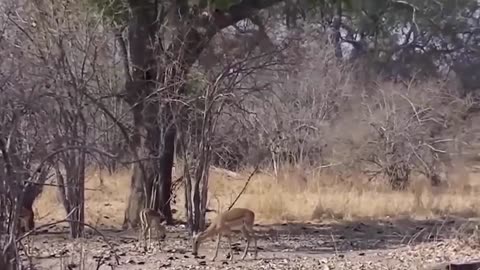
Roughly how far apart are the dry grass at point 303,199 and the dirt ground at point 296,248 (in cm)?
136

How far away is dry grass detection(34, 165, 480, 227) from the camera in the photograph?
1642cm

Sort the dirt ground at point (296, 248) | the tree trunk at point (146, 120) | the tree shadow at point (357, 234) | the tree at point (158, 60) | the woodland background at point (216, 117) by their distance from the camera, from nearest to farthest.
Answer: the dirt ground at point (296, 248) → the woodland background at point (216, 117) → the tree shadow at point (357, 234) → the tree at point (158, 60) → the tree trunk at point (146, 120)

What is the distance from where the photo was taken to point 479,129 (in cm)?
2633

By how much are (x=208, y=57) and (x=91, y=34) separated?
217 cm

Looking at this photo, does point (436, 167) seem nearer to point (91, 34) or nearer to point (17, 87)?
point (91, 34)

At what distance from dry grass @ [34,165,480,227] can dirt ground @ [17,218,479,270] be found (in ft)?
4.47

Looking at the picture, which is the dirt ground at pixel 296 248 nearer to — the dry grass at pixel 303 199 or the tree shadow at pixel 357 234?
the tree shadow at pixel 357 234

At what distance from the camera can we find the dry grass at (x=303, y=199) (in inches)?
647

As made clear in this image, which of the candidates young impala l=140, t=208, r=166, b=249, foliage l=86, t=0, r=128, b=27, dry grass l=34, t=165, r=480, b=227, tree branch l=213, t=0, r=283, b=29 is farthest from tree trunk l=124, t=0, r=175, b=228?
dry grass l=34, t=165, r=480, b=227

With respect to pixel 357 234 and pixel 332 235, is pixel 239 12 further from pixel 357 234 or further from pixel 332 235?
pixel 357 234

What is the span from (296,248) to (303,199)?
5.49 meters

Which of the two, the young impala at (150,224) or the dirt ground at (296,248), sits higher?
the young impala at (150,224)

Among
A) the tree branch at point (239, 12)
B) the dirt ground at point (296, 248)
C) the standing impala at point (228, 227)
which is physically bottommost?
the dirt ground at point (296, 248)

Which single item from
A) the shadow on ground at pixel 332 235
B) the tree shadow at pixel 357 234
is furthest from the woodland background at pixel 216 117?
the tree shadow at pixel 357 234
